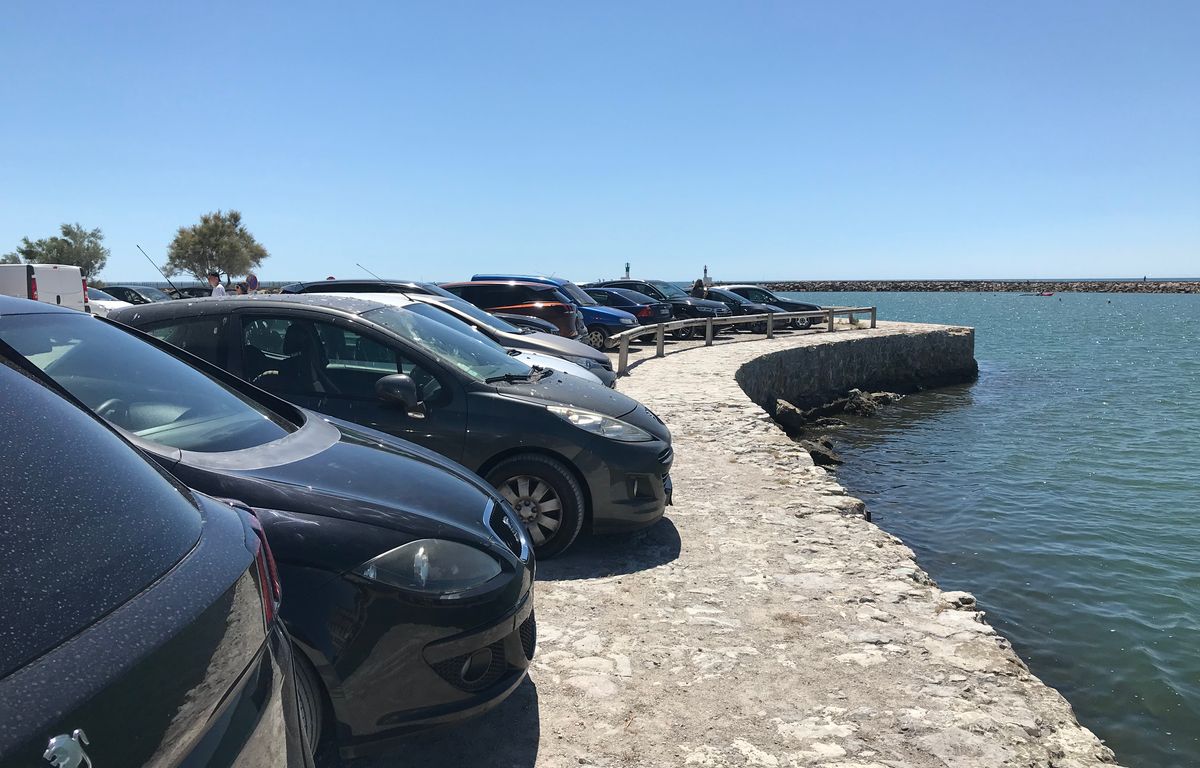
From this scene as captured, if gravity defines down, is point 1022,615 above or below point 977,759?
below

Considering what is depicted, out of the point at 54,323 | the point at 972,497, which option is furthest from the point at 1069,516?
the point at 54,323

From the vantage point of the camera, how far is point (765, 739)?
3402 millimetres

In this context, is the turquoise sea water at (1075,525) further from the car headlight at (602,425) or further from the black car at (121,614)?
the black car at (121,614)

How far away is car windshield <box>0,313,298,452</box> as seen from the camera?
297 centimetres

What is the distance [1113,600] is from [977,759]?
611 cm

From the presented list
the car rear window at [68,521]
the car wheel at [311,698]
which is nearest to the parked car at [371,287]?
the car wheel at [311,698]

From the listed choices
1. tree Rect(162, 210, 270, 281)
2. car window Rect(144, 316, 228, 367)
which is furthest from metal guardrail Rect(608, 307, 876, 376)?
tree Rect(162, 210, 270, 281)

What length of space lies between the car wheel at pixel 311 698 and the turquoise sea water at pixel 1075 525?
5.11m

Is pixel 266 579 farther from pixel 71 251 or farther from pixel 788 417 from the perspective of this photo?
pixel 71 251

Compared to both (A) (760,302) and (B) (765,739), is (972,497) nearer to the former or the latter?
(B) (765,739)

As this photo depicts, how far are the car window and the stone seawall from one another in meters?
11.7

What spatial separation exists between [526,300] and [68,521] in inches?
609

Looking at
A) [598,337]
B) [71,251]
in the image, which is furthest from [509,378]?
[71,251]

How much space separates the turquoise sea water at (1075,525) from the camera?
6387 mm
